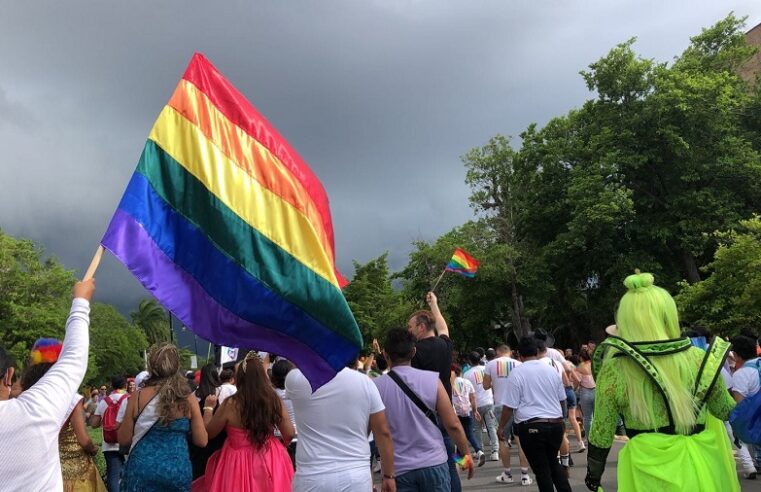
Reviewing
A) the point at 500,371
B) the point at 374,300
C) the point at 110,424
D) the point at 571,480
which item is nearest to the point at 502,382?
the point at 500,371

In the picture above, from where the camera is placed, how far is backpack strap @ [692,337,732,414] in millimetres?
3664

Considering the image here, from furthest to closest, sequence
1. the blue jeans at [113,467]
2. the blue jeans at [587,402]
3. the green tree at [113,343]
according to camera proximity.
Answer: the green tree at [113,343], the blue jeans at [587,402], the blue jeans at [113,467]

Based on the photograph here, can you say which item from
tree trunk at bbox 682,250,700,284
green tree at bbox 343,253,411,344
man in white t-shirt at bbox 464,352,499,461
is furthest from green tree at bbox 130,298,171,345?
man in white t-shirt at bbox 464,352,499,461

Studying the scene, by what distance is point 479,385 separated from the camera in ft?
43.7

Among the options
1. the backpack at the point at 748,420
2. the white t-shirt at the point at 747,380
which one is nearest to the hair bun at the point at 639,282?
the backpack at the point at 748,420

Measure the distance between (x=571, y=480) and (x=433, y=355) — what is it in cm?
447

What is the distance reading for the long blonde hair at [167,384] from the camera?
16.3ft

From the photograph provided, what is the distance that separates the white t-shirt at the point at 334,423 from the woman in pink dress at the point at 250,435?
82 cm

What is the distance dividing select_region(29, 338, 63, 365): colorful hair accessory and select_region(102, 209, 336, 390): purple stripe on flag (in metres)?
1.89

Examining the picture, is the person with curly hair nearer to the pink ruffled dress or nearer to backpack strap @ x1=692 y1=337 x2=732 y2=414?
the pink ruffled dress

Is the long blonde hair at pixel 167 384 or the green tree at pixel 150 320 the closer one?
the long blonde hair at pixel 167 384

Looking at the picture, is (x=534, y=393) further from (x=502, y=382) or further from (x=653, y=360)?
(x=502, y=382)

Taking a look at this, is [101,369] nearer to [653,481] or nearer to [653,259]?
[653,259]

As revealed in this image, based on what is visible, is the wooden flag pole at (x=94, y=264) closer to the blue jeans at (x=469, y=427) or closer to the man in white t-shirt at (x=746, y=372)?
the man in white t-shirt at (x=746, y=372)
